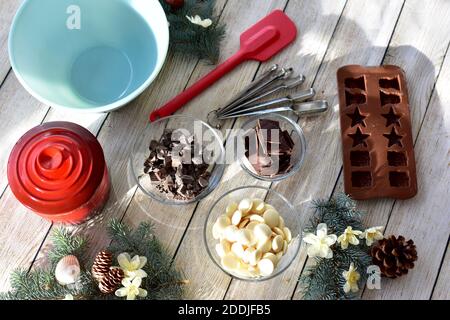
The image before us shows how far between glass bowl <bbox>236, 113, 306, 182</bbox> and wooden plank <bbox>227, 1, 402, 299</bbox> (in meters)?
0.02

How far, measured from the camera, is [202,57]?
1.25m

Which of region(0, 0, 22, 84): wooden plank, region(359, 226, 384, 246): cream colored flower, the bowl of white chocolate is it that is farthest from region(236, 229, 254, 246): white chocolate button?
region(0, 0, 22, 84): wooden plank

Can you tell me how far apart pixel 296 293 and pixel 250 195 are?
0.68 feet

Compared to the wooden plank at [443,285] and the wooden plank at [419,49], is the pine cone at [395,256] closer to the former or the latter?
the wooden plank at [443,285]

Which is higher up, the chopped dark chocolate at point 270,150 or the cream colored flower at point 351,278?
the chopped dark chocolate at point 270,150

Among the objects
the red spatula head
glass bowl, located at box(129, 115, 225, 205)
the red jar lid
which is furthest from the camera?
the red spatula head

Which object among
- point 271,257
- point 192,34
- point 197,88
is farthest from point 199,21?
point 271,257

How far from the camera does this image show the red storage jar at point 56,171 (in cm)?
105

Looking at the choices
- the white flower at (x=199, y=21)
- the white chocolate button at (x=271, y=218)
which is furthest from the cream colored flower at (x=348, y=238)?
the white flower at (x=199, y=21)

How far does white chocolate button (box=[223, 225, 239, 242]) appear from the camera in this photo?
43.3 inches

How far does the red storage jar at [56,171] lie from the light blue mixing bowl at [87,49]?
0.06m

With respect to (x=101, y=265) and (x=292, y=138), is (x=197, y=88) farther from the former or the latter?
(x=101, y=265)

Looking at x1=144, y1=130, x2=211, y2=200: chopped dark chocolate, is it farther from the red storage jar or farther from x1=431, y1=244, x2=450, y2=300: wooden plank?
x1=431, y1=244, x2=450, y2=300: wooden plank

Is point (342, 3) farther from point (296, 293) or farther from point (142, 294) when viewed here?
point (142, 294)
